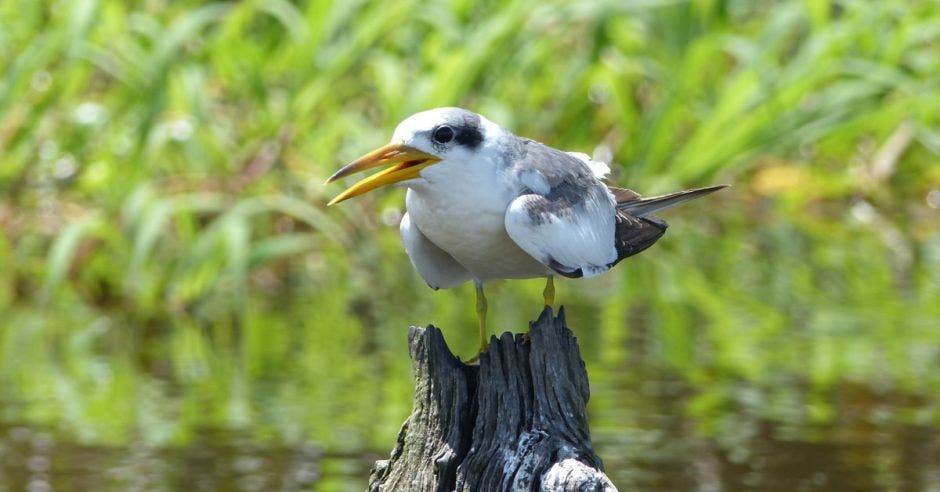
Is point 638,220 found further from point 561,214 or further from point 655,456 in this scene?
point 655,456

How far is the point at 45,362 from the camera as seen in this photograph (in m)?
8.36

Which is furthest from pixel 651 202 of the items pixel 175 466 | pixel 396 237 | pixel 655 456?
pixel 396 237

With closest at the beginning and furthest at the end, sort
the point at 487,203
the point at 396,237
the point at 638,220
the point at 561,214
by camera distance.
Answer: the point at 487,203 < the point at 561,214 < the point at 638,220 < the point at 396,237

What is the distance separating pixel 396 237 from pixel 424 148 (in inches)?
258

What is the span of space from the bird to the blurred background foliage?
2.17 metres

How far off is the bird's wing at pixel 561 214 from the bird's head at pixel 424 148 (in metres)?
0.21

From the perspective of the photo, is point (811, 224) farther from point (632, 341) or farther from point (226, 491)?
point (226, 491)

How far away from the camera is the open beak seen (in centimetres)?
427

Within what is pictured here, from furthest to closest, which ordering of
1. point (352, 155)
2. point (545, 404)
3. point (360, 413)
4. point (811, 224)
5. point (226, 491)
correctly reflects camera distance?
point (811, 224) < point (352, 155) < point (360, 413) < point (226, 491) < point (545, 404)

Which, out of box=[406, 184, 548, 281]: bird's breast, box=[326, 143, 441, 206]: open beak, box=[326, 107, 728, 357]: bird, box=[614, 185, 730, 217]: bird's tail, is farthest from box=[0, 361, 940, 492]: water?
box=[326, 143, 441, 206]: open beak

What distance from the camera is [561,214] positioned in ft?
15.0

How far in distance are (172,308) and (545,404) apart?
208 inches

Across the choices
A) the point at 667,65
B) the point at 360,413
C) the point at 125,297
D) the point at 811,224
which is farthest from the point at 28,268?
the point at 811,224

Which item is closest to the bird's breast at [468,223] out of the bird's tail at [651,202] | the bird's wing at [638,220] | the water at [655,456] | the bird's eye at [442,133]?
the bird's eye at [442,133]
